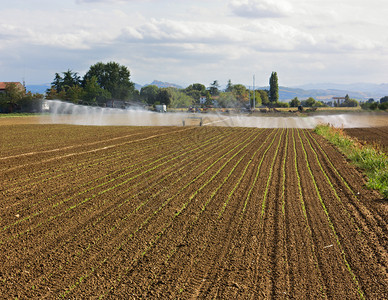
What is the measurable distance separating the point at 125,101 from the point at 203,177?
340 ft

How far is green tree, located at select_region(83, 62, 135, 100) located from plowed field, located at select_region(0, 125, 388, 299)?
10488 centimetres

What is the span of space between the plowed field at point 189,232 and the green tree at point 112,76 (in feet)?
344

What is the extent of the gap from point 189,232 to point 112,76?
117 m

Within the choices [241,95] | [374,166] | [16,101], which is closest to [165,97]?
[16,101]

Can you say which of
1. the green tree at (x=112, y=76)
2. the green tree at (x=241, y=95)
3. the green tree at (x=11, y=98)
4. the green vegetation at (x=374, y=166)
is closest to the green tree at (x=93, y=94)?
the green tree at (x=112, y=76)

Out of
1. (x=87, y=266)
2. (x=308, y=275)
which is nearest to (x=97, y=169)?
(x=87, y=266)

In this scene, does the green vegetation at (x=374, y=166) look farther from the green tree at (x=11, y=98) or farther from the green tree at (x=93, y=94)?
the green tree at (x=93, y=94)

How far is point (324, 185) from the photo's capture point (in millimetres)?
14500

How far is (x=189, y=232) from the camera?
367 inches

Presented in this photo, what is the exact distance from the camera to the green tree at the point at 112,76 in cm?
11981

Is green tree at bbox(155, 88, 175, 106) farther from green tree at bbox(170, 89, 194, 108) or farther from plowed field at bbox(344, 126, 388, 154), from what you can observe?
plowed field at bbox(344, 126, 388, 154)

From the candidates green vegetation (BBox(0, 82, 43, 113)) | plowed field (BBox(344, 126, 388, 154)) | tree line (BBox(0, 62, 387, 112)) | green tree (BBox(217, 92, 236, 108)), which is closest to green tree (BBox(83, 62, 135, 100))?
tree line (BBox(0, 62, 387, 112))

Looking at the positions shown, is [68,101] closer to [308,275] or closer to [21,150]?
[21,150]

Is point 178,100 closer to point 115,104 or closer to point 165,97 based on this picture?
point 165,97
